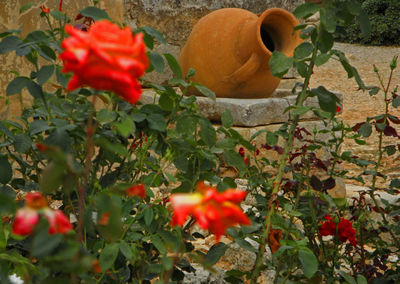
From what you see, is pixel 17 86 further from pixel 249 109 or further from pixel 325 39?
pixel 249 109

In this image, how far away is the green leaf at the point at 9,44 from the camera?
3.08 feet

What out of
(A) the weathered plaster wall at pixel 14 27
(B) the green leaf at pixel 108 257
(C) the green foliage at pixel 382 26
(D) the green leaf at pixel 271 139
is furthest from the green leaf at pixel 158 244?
(C) the green foliage at pixel 382 26

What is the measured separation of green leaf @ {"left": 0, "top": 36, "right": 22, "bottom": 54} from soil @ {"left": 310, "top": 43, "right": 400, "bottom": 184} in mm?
3360

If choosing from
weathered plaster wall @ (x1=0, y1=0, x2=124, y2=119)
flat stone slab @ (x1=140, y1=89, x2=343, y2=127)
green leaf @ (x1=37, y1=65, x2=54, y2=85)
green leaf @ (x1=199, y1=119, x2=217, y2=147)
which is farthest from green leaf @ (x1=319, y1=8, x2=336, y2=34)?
weathered plaster wall @ (x1=0, y1=0, x2=124, y2=119)

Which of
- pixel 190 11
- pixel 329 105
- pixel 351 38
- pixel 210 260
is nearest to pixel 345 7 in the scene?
pixel 329 105

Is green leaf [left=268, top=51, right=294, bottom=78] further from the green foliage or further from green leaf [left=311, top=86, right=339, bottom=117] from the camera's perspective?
the green foliage

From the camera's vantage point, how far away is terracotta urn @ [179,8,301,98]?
324 centimetres

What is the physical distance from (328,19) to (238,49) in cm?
232

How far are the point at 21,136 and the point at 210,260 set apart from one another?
0.50 meters

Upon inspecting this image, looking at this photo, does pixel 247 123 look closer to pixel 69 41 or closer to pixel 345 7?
pixel 345 7

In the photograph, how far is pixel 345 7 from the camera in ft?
3.44

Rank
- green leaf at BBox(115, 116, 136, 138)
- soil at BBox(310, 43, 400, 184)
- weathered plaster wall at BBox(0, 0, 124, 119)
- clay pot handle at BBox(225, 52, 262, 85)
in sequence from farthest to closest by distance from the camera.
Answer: soil at BBox(310, 43, 400, 184) < clay pot handle at BBox(225, 52, 262, 85) < weathered plaster wall at BBox(0, 0, 124, 119) < green leaf at BBox(115, 116, 136, 138)

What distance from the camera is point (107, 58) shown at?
1.50ft

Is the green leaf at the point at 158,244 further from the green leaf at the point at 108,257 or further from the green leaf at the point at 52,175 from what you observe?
the green leaf at the point at 52,175
